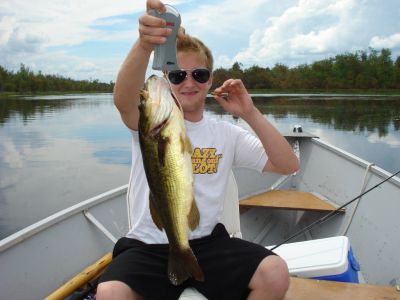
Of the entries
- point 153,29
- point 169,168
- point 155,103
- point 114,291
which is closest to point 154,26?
point 153,29

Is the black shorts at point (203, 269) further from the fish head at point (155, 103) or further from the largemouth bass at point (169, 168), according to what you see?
the fish head at point (155, 103)

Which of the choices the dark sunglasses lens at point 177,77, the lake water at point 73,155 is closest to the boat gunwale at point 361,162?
the lake water at point 73,155

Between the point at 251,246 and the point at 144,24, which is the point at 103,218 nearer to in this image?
the point at 251,246

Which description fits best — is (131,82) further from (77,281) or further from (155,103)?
(77,281)

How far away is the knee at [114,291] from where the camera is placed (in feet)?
6.96

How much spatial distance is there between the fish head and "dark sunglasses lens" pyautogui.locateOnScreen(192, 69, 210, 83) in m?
0.80

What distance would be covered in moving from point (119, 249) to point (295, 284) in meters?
1.25

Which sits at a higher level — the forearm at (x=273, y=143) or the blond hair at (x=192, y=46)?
the blond hair at (x=192, y=46)

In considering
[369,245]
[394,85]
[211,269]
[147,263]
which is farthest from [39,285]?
[394,85]

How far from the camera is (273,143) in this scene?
2.66 metres

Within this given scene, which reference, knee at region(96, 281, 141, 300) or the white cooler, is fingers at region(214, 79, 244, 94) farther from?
→ the white cooler

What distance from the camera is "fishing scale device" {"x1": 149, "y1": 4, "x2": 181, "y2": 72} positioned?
1900 mm

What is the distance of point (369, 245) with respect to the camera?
445 centimetres

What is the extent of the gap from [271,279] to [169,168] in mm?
942
